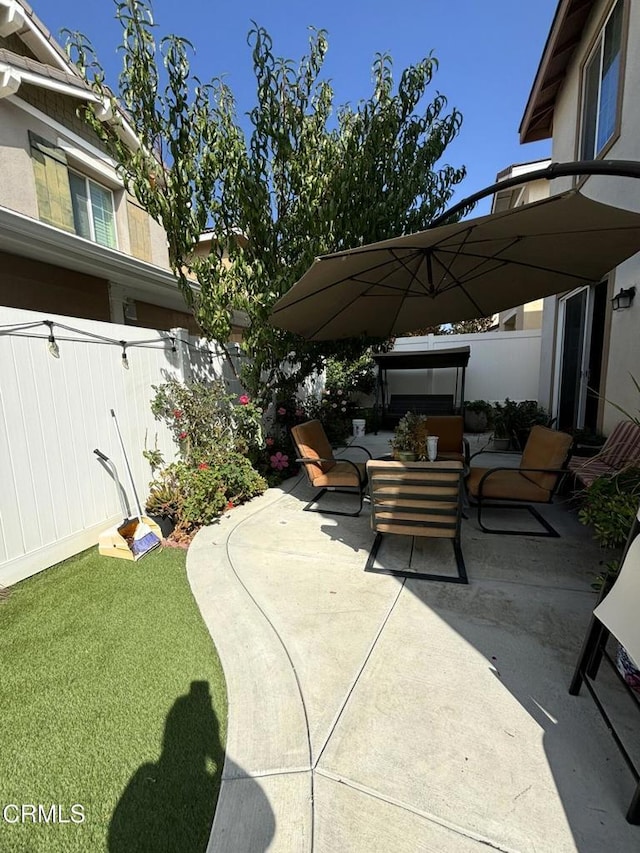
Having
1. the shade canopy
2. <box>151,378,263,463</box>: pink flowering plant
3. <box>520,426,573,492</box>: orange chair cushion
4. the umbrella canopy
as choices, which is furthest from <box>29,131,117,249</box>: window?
<box>520,426,573,492</box>: orange chair cushion

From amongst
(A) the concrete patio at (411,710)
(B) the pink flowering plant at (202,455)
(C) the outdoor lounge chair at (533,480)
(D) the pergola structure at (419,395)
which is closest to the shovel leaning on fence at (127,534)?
(B) the pink flowering plant at (202,455)

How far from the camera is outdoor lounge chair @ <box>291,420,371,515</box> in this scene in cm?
463

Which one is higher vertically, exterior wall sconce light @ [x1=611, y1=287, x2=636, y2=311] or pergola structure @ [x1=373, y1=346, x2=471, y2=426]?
exterior wall sconce light @ [x1=611, y1=287, x2=636, y2=311]

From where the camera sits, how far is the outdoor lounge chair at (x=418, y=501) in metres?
3.13

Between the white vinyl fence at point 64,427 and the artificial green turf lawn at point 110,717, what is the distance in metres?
0.52

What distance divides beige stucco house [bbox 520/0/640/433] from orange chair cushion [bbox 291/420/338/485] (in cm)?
324

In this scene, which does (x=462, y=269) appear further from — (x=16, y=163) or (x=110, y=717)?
(x=16, y=163)

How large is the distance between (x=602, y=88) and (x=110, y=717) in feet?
29.1

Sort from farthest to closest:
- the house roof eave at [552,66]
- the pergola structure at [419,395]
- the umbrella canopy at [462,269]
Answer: the pergola structure at [419,395], the house roof eave at [552,66], the umbrella canopy at [462,269]

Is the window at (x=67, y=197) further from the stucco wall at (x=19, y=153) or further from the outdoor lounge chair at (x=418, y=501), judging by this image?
the outdoor lounge chair at (x=418, y=501)

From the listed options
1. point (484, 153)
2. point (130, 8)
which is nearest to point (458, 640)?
Result: point (130, 8)

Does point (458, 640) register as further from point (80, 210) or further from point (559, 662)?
point (80, 210)

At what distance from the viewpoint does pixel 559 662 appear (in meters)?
2.20
